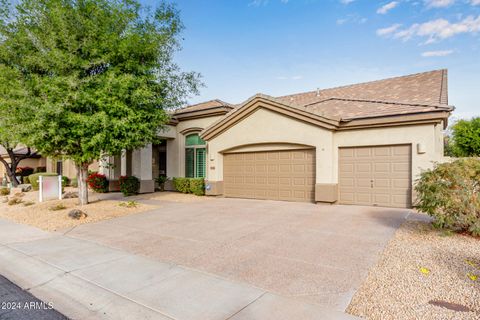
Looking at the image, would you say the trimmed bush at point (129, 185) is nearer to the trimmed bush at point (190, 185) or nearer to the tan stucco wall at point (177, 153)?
the trimmed bush at point (190, 185)

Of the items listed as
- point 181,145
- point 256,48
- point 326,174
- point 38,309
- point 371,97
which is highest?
point 256,48

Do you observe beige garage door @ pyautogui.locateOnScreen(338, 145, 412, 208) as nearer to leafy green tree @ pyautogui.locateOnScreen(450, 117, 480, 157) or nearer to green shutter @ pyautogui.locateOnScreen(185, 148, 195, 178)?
green shutter @ pyautogui.locateOnScreen(185, 148, 195, 178)

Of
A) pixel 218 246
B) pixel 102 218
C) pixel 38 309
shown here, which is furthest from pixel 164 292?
pixel 102 218

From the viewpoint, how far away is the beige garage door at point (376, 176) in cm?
1103

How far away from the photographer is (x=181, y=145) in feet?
60.6

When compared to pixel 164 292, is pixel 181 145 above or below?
above

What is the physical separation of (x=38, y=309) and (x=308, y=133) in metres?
10.9

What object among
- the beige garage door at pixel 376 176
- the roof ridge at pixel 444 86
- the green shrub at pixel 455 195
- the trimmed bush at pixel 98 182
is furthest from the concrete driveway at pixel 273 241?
the trimmed bush at pixel 98 182

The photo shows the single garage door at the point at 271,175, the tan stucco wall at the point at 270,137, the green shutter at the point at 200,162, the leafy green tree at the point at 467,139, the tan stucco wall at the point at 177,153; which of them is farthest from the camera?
the leafy green tree at the point at 467,139

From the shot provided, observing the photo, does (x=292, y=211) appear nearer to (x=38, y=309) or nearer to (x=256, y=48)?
(x=38, y=309)

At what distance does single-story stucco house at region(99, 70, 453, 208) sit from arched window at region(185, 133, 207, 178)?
13cm

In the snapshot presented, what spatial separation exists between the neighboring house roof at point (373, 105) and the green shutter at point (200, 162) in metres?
2.26

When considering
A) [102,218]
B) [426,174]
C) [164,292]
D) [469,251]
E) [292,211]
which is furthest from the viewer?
[292,211]

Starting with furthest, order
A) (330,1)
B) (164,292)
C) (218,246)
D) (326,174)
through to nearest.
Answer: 1. (330,1)
2. (326,174)
3. (218,246)
4. (164,292)
